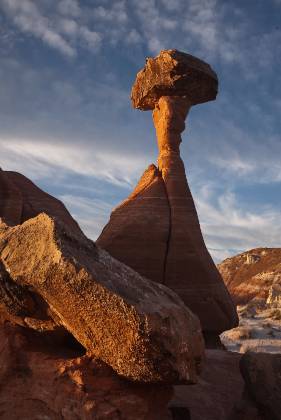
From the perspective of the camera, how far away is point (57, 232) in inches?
181

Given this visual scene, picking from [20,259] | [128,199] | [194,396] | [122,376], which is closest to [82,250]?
[20,259]

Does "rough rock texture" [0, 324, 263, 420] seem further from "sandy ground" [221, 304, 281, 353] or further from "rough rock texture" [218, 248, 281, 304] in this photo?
"rough rock texture" [218, 248, 281, 304]

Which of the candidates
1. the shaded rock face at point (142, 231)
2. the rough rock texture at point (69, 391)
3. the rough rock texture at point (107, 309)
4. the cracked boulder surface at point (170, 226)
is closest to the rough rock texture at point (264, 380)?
the rough rock texture at point (69, 391)

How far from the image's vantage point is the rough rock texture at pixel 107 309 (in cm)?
399

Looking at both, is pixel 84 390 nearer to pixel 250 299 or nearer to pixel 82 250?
pixel 82 250

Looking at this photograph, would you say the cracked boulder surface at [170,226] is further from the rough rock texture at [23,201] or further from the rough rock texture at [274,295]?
the rough rock texture at [274,295]

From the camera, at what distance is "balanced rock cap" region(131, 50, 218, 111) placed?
14.0 metres

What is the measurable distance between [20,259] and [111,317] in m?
1.42

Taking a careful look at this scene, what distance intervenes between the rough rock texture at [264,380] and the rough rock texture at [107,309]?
2.42m

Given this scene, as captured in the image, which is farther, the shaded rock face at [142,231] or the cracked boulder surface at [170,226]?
the shaded rock face at [142,231]

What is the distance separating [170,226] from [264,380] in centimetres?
738

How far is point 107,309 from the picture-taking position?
13.2 ft

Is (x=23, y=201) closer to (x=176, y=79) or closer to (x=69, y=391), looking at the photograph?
(x=176, y=79)

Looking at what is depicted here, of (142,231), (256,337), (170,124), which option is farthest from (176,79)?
(256,337)
